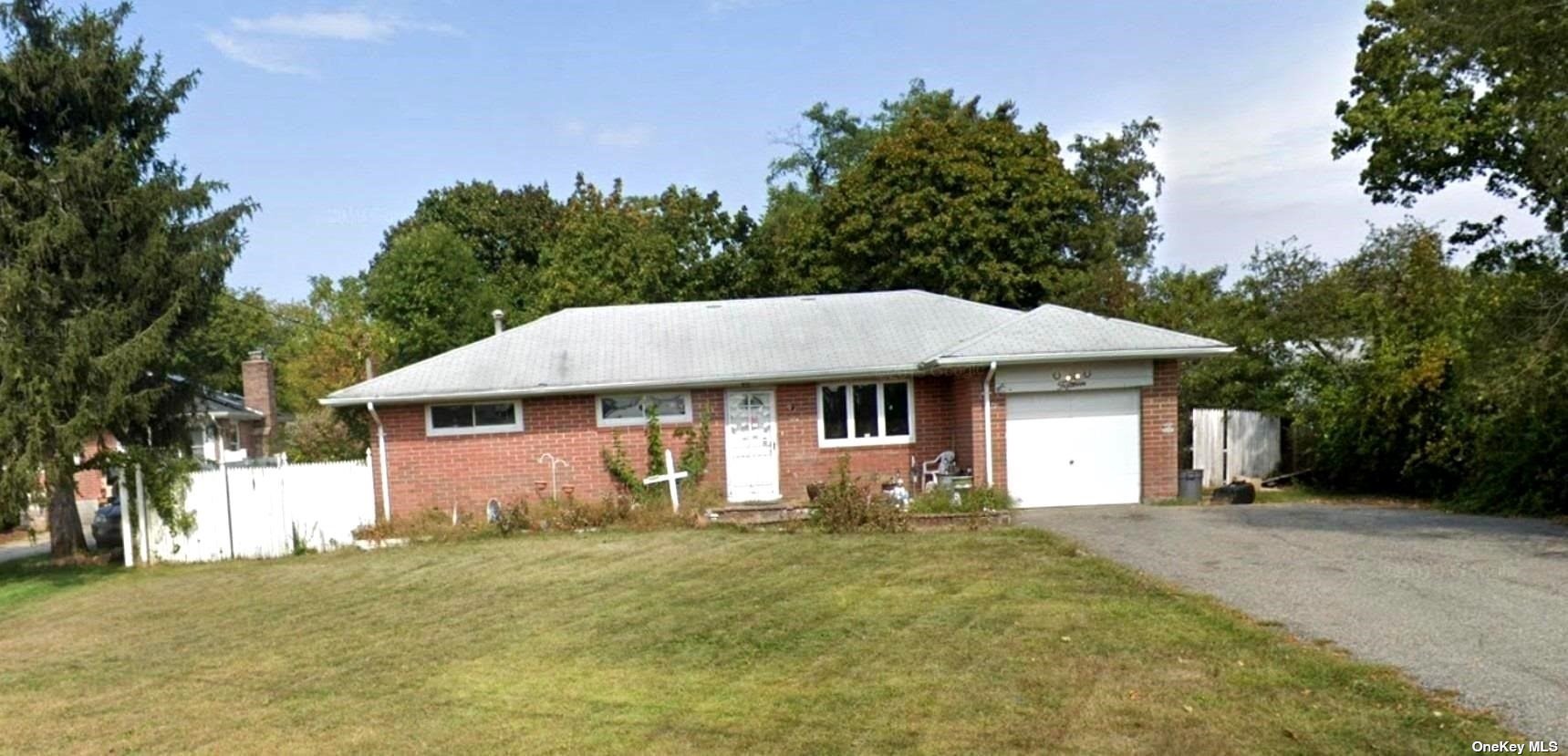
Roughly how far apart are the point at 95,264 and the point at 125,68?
308 centimetres

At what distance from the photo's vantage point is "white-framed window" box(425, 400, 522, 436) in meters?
18.5

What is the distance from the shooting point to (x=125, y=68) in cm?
1659

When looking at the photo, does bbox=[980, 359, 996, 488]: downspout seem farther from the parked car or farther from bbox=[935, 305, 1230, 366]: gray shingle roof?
the parked car

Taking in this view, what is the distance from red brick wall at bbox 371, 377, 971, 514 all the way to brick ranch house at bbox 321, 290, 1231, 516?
22mm

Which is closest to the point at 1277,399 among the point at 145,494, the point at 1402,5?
the point at 1402,5

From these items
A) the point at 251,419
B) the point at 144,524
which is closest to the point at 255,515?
the point at 144,524

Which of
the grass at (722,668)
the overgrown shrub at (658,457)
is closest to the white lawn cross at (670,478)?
the overgrown shrub at (658,457)

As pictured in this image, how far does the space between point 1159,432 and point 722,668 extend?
39.6 feet

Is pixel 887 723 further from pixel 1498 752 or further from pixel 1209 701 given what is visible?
pixel 1498 752

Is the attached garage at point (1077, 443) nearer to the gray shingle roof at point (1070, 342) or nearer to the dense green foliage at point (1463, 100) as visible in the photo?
the gray shingle roof at point (1070, 342)

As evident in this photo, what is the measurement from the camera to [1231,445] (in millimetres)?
21141

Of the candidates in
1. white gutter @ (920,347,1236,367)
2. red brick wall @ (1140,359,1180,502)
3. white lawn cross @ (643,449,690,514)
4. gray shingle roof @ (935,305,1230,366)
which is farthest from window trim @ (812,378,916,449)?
red brick wall @ (1140,359,1180,502)

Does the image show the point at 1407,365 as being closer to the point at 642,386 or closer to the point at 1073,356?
the point at 1073,356

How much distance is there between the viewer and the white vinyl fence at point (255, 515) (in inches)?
664
